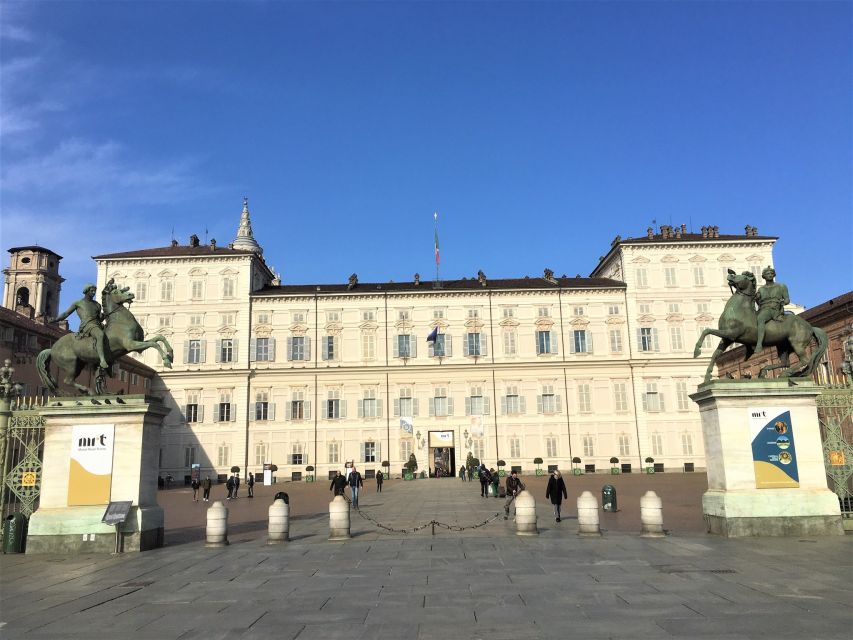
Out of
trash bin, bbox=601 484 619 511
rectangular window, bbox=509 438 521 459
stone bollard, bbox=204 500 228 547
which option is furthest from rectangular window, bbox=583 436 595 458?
stone bollard, bbox=204 500 228 547

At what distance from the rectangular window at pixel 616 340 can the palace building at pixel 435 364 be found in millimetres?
120

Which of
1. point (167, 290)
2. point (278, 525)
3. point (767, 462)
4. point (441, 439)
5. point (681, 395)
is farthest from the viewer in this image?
point (167, 290)

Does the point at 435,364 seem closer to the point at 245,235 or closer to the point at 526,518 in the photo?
the point at 526,518

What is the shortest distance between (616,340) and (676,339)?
5.04 m

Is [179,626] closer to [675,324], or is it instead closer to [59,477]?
[59,477]

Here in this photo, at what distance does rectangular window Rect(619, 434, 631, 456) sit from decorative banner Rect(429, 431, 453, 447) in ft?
45.4

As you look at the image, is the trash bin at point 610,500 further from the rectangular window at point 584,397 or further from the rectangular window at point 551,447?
the rectangular window at point 584,397

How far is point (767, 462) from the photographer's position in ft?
45.8

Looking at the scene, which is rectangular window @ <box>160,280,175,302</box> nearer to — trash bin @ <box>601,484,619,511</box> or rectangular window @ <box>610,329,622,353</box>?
rectangular window @ <box>610,329,622,353</box>

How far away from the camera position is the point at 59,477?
46.1 feet

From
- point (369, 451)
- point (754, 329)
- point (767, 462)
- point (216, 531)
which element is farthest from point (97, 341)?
point (369, 451)

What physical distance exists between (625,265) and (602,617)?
49.8 metres

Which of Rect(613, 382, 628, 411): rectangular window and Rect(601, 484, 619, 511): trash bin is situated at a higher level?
Rect(613, 382, 628, 411): rectangular window

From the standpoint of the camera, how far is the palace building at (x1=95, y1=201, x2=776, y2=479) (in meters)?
51.8
